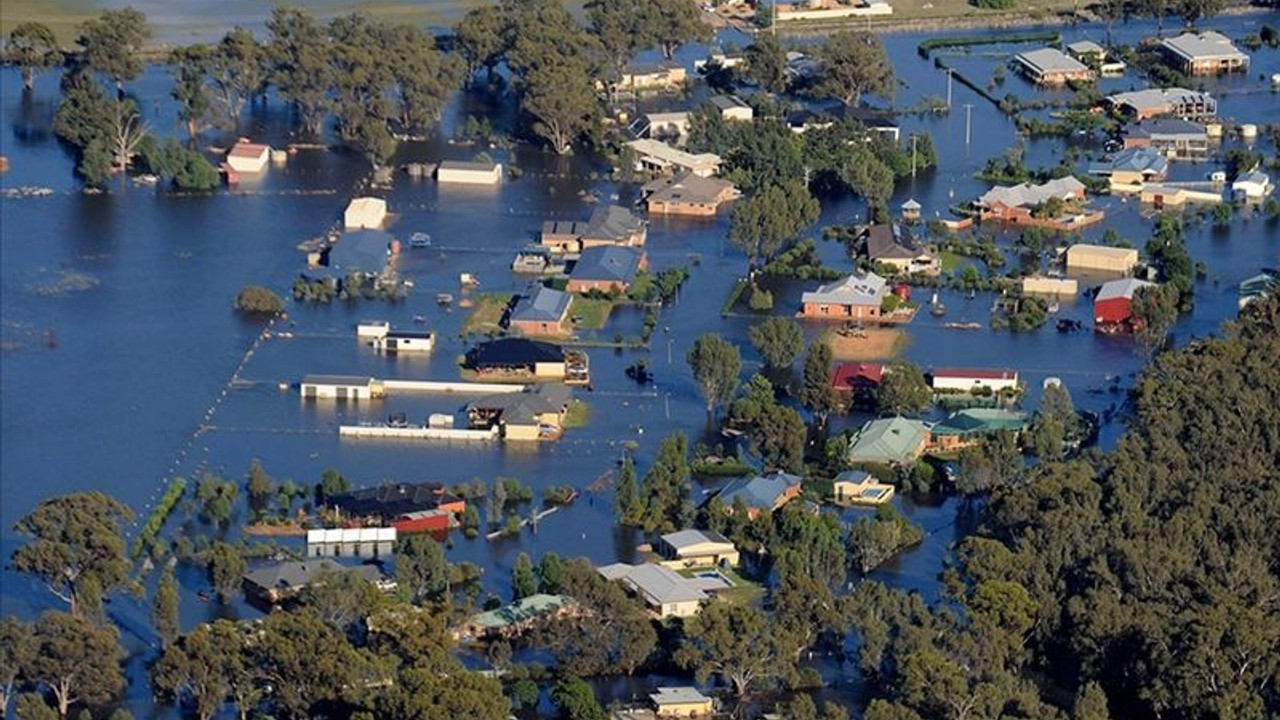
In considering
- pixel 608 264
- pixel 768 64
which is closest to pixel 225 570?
pixel 608 264

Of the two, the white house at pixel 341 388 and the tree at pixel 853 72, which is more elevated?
the tree at pixel 853 72

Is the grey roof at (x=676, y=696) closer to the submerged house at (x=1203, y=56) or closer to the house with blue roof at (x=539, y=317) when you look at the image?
the house with blue roof at (x=539, y=317)

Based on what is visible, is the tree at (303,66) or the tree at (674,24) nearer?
the tree at (303,66)

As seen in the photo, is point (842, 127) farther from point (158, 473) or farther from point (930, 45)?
point (158, 473)

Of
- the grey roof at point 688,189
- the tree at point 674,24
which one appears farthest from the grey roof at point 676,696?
the tree at point 674,24

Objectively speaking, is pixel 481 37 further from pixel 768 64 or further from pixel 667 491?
pixel 667 491

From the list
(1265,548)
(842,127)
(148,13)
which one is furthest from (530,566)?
(148,13)

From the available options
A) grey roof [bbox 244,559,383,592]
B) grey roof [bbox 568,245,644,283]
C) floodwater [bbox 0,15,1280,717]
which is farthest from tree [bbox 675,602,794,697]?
grey roof [bbox 568,245,644,283]

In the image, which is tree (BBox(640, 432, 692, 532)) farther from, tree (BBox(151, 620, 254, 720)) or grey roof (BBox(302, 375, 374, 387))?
tree (BBox(151, 620, 254, 720))
